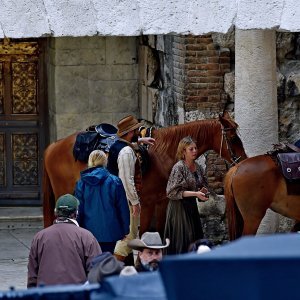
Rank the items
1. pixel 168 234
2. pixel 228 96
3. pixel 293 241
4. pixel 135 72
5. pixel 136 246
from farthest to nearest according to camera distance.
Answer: pixel 135 72, pixel 228 96, pixel 168 234, pixel 136 246, pixel 293 241

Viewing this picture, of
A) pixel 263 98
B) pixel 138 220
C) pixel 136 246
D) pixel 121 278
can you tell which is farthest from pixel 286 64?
pixel 121 278

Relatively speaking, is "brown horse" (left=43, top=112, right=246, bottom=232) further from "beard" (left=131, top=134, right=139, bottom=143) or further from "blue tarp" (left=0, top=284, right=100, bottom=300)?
"blue tarp" (left=0, top=284, right=100, bottom=300)

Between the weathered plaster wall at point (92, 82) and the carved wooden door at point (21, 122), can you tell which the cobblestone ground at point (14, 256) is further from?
the weathered plaster wall at point (92, 82)

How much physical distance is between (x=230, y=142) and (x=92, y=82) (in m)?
4.18

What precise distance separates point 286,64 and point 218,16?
5.08 meters

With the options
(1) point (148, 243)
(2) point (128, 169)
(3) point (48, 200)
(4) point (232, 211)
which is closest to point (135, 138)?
(2) point (128, 169)

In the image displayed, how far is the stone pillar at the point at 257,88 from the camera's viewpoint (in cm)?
1369

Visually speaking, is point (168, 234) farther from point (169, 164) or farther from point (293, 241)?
point (293, 241)

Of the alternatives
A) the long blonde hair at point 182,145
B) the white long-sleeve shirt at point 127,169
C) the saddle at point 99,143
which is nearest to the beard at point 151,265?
the white long-sleeve shirt at point 127,169

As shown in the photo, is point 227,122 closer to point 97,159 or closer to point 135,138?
point 135,138

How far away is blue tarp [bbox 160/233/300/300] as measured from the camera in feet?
16.6

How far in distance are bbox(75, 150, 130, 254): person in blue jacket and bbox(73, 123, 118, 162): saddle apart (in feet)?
5.23

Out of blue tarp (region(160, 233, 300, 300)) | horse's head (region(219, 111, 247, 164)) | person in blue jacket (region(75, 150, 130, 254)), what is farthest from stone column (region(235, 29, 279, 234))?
blue tarp (region(160, 233, 300, 300))

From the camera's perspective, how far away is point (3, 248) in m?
15.9
